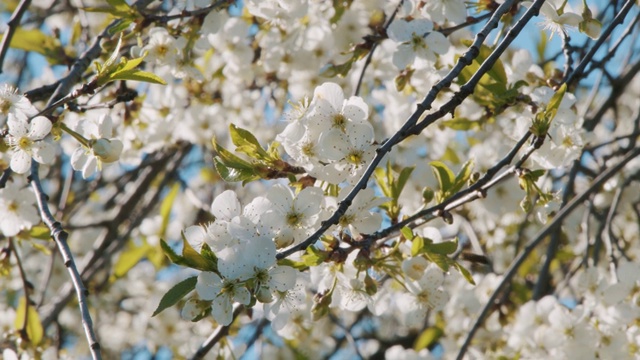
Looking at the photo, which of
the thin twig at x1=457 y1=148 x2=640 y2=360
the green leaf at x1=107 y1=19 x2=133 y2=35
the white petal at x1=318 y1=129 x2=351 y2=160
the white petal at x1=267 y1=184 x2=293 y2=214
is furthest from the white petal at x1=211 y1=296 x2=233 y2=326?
the green leaf at x1=107 y1=19 x2=133 y2=35

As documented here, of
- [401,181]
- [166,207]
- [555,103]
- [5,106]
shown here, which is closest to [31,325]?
[5,106]

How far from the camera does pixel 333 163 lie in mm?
1478

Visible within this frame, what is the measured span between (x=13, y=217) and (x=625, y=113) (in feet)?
11.6

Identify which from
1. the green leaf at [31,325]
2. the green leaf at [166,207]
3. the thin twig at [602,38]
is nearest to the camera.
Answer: the thin twig at [602,38]

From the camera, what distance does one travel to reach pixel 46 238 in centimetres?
201

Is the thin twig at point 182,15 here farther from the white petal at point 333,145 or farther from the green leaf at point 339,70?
the white petal at point 333,145

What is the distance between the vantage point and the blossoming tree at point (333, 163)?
1.43 meters

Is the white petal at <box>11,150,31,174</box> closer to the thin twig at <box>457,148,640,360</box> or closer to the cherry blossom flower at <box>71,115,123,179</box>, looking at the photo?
the cherry blossom flower at <box>71,115,123,179</box>

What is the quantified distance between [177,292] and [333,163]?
0.40 m

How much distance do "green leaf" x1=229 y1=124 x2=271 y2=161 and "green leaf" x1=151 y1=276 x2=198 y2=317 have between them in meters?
0.29

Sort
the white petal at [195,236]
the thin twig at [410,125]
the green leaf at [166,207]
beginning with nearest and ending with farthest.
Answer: the thin twig at [410,125] → the white petal at [195,236] → the green leaf at [166,207]

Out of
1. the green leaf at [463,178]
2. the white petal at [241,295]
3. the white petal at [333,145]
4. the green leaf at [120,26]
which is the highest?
the white petal at [333,145]

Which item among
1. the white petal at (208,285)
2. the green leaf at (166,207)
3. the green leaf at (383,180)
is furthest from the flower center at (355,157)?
the green leaf at (166,207)

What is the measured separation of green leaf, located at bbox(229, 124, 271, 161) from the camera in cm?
148
